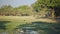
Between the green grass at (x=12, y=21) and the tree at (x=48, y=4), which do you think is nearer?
the green grass at (x=12, y=21)

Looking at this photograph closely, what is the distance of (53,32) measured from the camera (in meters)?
2.44

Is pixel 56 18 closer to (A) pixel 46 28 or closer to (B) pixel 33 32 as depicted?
(A) pixel 46 28

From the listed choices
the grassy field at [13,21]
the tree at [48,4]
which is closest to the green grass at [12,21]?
the grassy field at [13,21]

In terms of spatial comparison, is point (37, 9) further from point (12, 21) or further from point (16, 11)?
point (12, 21)

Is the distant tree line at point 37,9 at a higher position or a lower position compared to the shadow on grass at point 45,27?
higher

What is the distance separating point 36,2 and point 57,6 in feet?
1.37

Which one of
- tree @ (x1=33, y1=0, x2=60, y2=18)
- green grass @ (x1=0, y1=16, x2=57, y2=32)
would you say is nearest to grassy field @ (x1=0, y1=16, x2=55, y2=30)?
green grass @ (x1=0, y1=16, x2=57, y2=32)

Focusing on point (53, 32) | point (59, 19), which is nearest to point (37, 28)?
point (53, 32)

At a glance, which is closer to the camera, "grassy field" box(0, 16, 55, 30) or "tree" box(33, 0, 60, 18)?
"grassy field" box(0, 16, 55, 30)

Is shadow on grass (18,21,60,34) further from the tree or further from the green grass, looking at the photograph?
the tree

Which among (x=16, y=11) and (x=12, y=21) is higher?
(x=16, y=11)

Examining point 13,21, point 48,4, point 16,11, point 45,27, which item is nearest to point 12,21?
point 13,21

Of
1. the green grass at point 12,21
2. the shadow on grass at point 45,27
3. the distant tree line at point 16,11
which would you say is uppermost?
the distant tree line at point 16,11

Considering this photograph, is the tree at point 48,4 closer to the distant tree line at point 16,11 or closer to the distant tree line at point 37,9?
the distant tree line at point 37,9
